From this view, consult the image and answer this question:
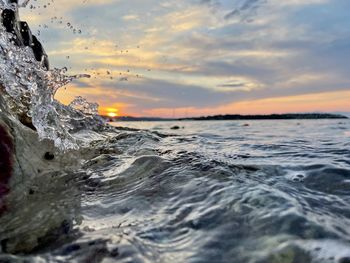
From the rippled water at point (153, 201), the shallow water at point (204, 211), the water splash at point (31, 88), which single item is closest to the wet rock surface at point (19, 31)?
the water splash at point (31, 88)

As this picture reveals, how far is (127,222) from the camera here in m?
3.59

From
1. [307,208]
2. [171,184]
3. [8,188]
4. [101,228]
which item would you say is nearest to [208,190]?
[171,184]

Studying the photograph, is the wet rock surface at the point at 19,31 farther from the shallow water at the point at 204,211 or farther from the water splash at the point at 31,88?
the shallow water at the point at 204,211

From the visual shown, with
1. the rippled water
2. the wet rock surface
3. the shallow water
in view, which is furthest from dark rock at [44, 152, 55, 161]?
the wet rock surface

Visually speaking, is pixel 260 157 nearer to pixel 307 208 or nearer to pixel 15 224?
pixel 307 208

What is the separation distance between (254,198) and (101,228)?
1634 mm

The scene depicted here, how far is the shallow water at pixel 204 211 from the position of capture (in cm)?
290

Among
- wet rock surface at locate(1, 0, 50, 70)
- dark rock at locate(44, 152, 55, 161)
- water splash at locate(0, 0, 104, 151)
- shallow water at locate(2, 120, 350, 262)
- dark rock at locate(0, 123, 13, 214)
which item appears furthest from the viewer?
wet rock surface at locate(1, 0, 50, 70)

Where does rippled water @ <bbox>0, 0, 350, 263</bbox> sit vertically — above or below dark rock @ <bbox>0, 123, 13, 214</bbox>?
below

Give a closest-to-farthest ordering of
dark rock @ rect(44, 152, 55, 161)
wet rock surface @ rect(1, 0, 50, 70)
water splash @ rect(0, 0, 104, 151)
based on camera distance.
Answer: dark rock @ rect(44, 152, 55, 161) < water splash @ rect(0, 0, 104, 151) < wet rock surface @ rect(1, 0, 50, 70)

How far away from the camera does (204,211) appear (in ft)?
12.4

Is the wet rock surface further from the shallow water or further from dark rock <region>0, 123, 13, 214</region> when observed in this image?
the shallow water

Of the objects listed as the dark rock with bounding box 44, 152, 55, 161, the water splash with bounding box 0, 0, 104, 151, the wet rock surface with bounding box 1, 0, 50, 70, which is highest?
the wet rock surface with bounding box 1, 0, 50, 70

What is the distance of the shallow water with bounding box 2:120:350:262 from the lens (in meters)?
2.90
